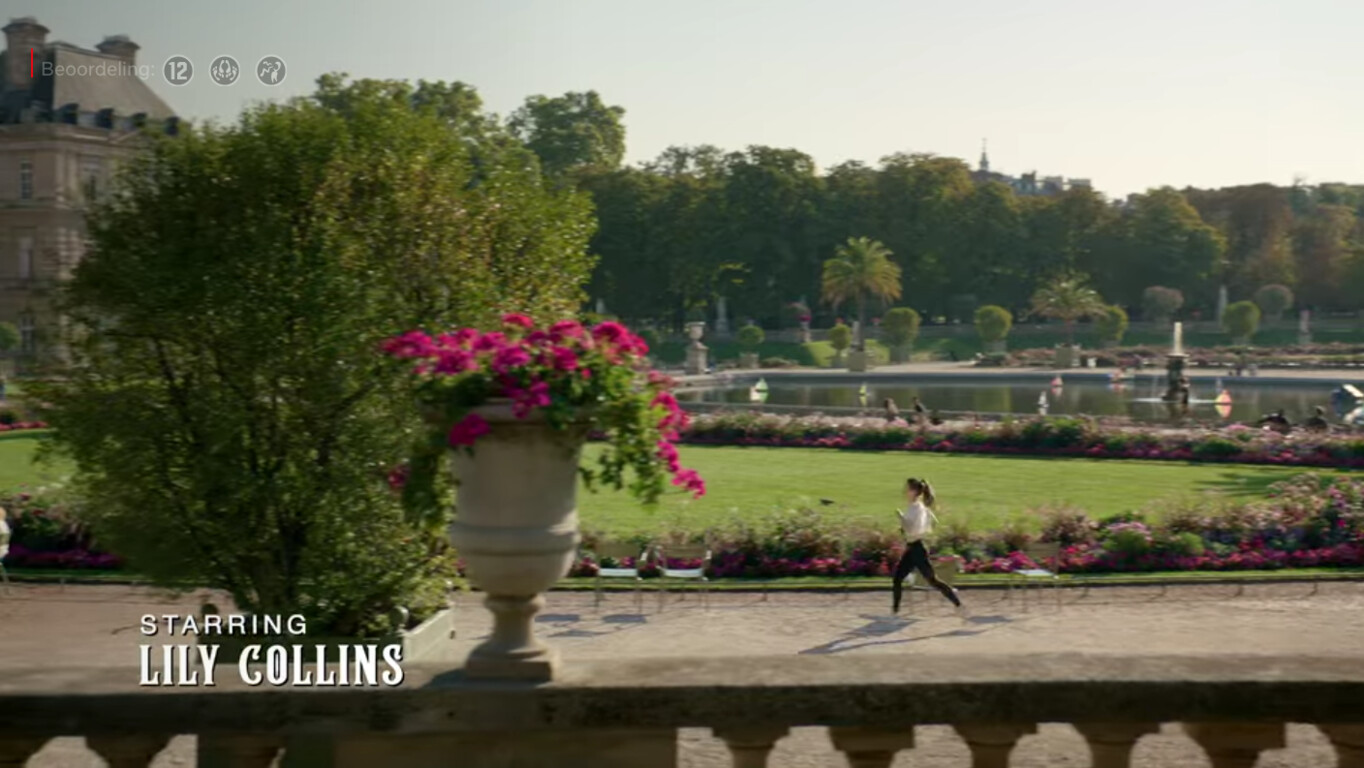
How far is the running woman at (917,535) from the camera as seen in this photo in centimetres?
1568

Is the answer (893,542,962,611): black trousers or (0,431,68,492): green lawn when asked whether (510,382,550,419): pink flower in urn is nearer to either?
(893,542,962,611): black trousers

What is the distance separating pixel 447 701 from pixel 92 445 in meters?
7.36

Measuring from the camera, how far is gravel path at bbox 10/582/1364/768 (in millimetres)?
14242

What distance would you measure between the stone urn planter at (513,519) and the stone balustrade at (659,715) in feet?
0.83

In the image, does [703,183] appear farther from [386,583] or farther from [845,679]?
[845,679]

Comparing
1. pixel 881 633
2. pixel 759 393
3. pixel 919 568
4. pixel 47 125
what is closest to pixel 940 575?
pixel 919 568

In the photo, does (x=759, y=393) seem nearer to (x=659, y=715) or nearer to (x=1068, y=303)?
(x=1068, y=303)

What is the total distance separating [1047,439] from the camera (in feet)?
108

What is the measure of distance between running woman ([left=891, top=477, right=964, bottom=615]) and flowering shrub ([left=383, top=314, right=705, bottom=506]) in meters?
9.93

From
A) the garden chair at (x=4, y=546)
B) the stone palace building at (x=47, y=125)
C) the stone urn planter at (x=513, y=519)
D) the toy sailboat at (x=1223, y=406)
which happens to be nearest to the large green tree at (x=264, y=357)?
the stone urn planter at (x=513, y=519)

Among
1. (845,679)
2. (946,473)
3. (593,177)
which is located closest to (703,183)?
(593,177)

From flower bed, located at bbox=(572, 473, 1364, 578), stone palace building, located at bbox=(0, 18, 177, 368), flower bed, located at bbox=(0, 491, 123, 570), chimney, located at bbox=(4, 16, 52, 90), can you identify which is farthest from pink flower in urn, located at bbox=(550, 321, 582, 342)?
chimney, located at bbox=(4, 16, 52, 90)

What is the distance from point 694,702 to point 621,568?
44.6 ft

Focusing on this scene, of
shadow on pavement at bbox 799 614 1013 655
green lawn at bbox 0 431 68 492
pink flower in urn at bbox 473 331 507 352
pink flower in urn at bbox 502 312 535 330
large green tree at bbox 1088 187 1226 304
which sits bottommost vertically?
shadow on pavement at bbox 799 614 1013 655
